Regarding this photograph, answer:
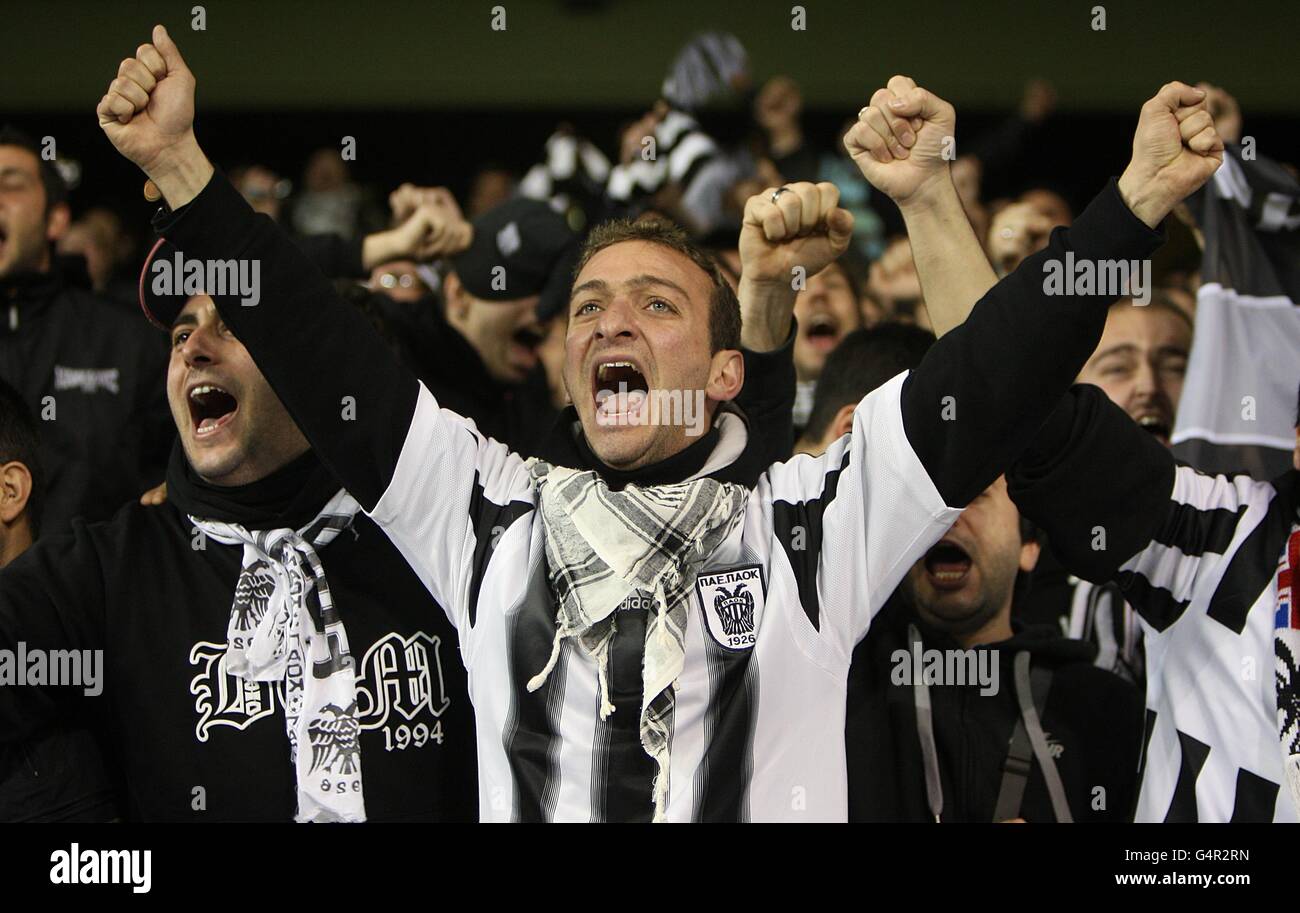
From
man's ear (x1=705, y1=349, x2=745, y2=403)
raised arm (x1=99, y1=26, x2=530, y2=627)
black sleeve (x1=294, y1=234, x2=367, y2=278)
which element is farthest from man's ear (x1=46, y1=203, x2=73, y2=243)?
man's ear (x1=705, y1=349, x2=745, y2=403)

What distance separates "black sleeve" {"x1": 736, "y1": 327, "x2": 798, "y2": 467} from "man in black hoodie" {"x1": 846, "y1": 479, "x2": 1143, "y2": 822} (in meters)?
0.35

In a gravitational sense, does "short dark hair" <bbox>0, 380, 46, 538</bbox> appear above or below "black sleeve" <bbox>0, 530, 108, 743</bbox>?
above

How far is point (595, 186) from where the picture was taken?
476cm

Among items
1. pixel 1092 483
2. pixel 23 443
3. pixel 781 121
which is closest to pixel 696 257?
pixel 1092 483

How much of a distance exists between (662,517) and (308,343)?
53cm

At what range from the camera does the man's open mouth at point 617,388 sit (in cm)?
211

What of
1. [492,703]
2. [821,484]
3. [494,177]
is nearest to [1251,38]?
[494,177]

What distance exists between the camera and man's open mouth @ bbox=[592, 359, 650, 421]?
2.11 metres

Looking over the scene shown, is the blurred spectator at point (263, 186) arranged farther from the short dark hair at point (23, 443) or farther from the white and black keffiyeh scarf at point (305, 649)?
the white and black keffiyeh scarf at point (305, 649)

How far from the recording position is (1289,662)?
7.00 feet

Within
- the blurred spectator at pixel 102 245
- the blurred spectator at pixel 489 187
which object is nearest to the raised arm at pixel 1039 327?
the blurred spectator at pixel 102 245

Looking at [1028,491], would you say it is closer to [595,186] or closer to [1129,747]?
[1129,747]

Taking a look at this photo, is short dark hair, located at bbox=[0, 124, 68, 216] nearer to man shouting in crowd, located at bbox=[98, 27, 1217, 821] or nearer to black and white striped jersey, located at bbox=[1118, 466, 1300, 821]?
man shouting in crowd, located at bbox=[98, 27, 1217, 821]

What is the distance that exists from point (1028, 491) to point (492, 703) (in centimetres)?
81
